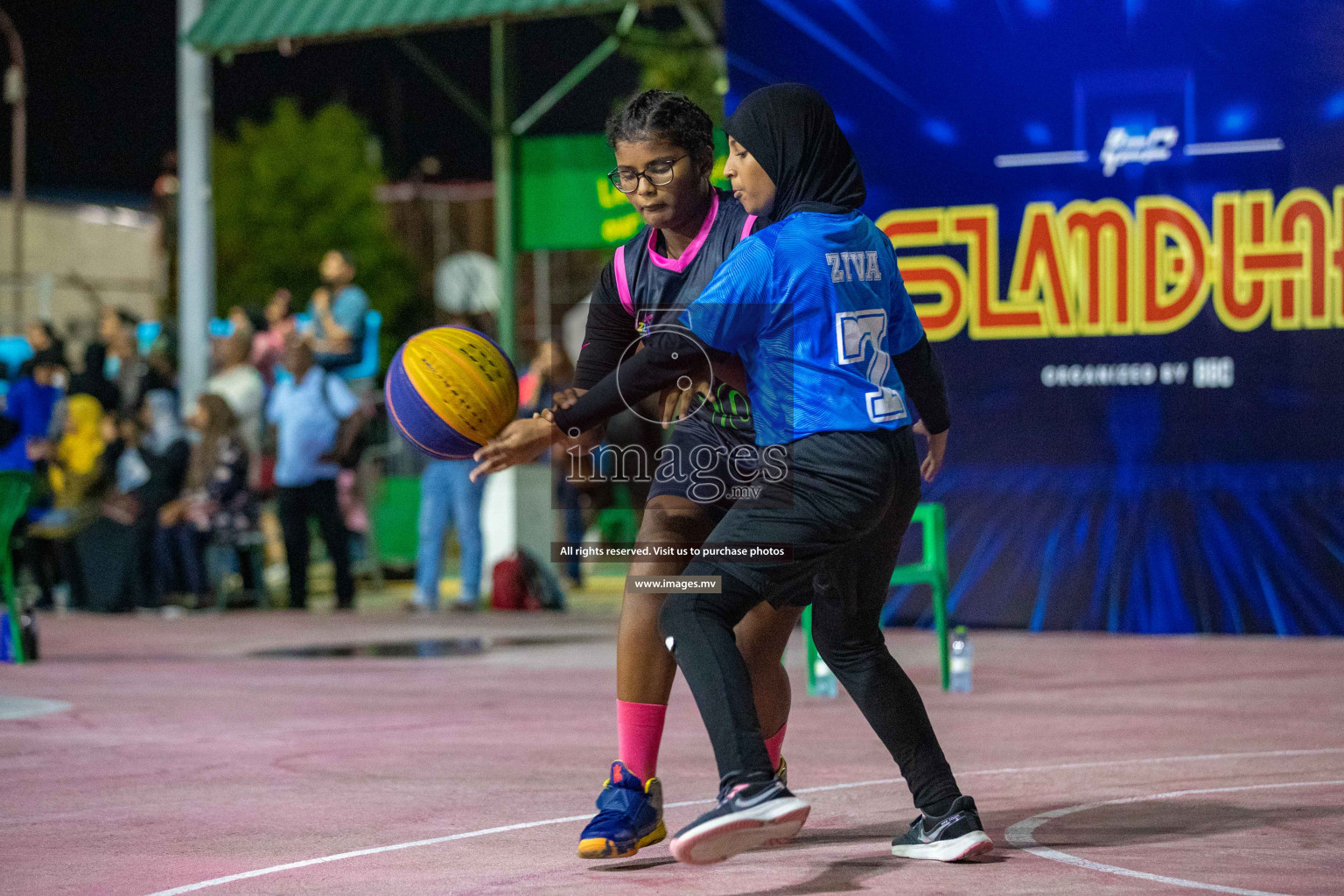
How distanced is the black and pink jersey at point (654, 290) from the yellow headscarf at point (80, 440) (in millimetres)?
10572

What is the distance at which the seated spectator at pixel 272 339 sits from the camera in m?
15.8

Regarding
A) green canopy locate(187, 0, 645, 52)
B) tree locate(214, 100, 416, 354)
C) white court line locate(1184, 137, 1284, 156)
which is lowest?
white court line locate(1184, 137, 1284, 156)

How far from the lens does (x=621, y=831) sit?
482 cm

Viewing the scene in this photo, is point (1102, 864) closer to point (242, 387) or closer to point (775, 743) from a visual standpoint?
point (775, 743)

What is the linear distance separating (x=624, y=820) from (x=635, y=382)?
1.24 m

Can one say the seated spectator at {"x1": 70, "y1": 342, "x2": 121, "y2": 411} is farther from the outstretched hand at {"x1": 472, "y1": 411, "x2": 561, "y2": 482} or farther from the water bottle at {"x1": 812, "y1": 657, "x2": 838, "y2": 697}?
the outstretched hand at {"x1": 472, "y1": 411, "x2": 561, "y2": 482}

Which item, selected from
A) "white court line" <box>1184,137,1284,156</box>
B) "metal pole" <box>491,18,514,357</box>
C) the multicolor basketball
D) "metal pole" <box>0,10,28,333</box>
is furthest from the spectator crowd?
"metal pole" <box>0,10,28,333</box>

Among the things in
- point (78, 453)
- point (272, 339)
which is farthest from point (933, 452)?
point (272, 339)

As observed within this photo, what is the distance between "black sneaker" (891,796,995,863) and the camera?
4.75m

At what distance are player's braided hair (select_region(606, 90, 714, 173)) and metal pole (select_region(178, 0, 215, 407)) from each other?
12.0 m

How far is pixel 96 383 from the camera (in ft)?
50.2

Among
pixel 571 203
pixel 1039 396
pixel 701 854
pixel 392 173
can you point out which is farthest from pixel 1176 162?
pixel 392 173

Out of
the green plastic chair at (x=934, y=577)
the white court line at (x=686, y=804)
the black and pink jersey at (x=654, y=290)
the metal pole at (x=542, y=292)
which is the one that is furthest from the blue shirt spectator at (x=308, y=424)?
the metal pole at (x=542, y=292)

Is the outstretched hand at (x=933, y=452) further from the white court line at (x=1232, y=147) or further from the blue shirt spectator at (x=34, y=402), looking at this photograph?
the blue shirt spectator at (x=34, y=402)
